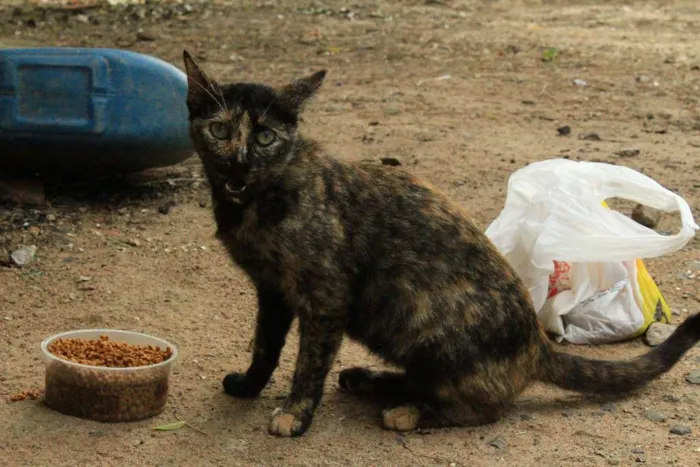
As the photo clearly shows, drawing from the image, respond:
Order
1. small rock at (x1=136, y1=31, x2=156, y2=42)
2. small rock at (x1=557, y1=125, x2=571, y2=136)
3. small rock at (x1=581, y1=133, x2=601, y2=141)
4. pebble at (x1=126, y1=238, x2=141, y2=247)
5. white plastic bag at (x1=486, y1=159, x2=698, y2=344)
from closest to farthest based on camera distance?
1. white plastic bag at (x1=486, y1=159, x2=698, y2=344)
2. pebble at (x1=126, y1=238, x2=141, y2=247)
3. small rock at (x1=581, y1=133, x2=601, y2=141)
4. small rock at (x1=557, y1=125, x2=571, y2=136)
5. small rock at (x1=136, y1=31, x2=156, y2=42)

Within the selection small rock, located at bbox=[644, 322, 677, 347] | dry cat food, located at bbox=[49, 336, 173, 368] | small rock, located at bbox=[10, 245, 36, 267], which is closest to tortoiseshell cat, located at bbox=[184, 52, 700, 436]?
dry cat food, located at bbox=[49, 336, 173, 368]

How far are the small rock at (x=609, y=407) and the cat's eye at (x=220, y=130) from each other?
1848 mm

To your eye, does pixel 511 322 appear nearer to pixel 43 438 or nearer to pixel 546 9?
pixel 43 438

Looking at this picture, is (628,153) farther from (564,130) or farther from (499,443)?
(499,443)

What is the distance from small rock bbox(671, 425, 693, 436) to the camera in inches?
150

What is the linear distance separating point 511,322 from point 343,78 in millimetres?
5524

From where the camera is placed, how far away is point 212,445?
12.2 ft

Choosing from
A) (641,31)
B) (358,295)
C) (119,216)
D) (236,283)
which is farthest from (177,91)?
(641,31)

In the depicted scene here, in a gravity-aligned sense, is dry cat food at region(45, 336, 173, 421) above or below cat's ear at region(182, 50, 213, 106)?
below

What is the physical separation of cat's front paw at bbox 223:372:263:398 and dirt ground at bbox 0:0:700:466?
5 centimetres

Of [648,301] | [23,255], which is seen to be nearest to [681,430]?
[648,301]

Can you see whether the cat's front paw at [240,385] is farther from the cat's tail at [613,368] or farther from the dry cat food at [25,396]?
→ the cat's tail at [613,368]

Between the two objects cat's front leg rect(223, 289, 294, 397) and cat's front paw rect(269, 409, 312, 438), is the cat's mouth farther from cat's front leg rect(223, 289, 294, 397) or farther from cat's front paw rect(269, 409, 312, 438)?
cat's front paw rect(269, 409, 312, 438)

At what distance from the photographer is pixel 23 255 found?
5383 mm
